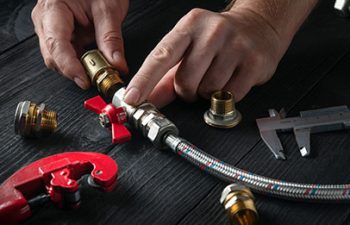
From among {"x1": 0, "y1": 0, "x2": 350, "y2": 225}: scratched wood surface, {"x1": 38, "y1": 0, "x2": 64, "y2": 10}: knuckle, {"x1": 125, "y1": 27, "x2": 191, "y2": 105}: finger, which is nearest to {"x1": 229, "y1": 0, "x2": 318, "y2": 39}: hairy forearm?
{"x1": 0, "y1": 0, "x2": 350, "y2": 225}: scratched wood surface

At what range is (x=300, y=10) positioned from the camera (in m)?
1.19

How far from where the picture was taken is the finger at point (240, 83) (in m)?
1.05

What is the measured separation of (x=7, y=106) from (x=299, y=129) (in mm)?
589

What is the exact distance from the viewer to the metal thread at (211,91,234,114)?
3.25 ft

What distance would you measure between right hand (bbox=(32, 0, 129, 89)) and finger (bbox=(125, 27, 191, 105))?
5.7 inches

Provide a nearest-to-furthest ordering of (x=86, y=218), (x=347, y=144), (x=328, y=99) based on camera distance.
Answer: (x=86, y=218) → (x=347, y=144) → (x=328, y=99)

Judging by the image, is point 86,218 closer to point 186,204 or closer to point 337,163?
point 186,204

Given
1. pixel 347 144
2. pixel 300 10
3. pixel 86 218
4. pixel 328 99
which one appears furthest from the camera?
pixel 300 10

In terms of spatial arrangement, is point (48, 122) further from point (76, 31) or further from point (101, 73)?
point (76, 31)

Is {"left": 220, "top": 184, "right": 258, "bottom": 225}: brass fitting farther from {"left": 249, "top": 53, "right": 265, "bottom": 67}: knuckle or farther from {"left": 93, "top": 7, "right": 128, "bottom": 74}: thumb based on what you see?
{"left": 93, "top": 7, "right": 128, "bottom": 74}: thumb

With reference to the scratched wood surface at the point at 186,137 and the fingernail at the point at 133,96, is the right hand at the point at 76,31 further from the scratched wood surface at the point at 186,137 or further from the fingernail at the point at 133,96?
the fingernail at the point at 133,96

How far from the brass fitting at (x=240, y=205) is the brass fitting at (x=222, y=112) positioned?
0.21 meters

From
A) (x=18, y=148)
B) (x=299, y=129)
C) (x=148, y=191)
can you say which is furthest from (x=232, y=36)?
(x=18, y=148)

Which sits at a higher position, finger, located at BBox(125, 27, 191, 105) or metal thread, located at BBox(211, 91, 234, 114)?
finger, located at BBox(125, 27, 191, 105)
